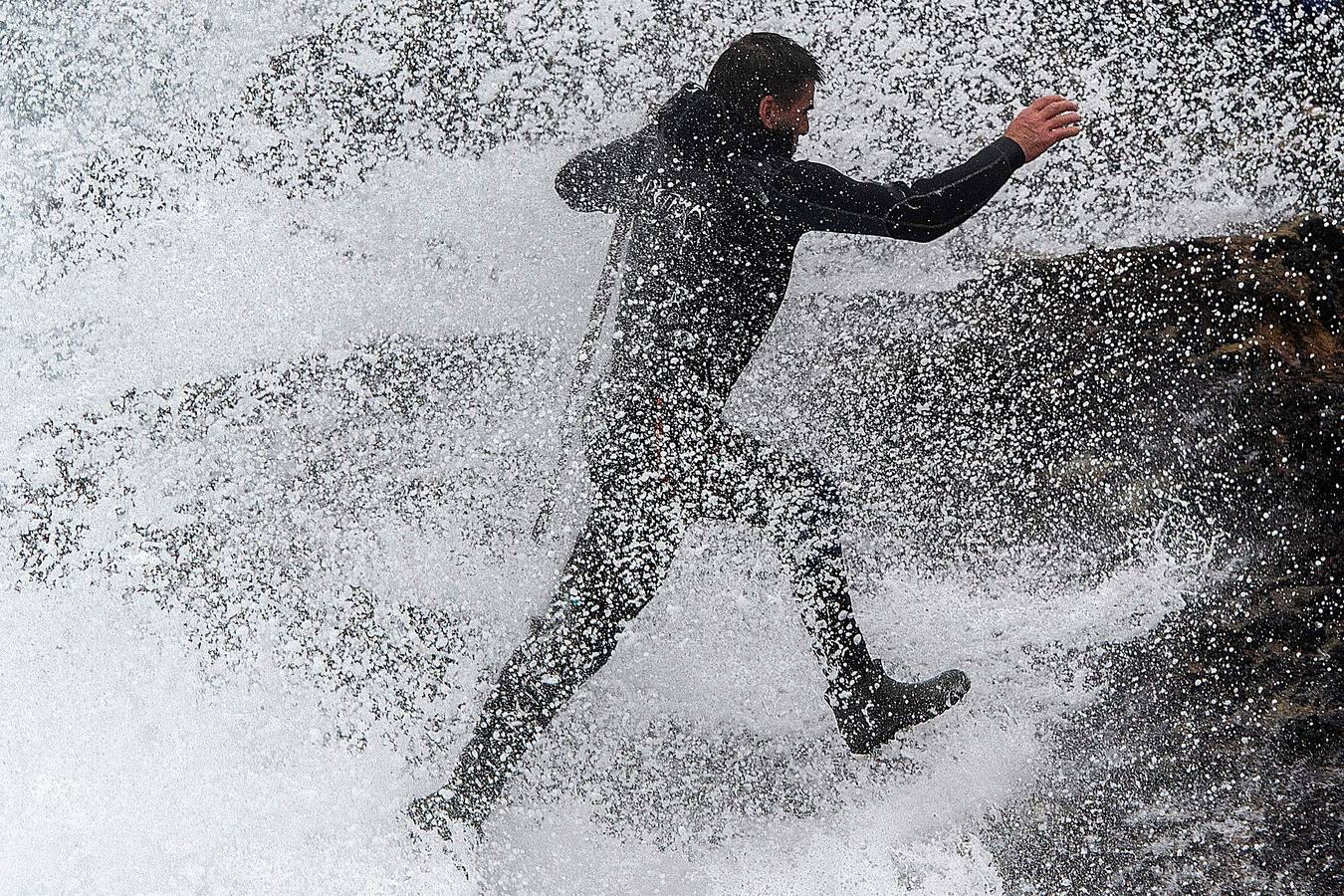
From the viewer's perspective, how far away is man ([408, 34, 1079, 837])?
6.17 feet

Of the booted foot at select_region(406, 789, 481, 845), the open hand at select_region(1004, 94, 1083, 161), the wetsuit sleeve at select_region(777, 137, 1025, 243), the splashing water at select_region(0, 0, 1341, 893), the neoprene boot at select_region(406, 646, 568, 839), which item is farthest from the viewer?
the splashing water at select_region(0, 0, 1341, 893)

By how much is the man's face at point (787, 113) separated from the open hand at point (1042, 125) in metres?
0.45

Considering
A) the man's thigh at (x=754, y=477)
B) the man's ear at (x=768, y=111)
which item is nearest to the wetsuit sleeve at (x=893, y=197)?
the man's ear at (x=768, y=111)

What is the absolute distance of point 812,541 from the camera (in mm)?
2033

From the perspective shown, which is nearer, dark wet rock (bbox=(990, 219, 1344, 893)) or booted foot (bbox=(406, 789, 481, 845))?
booted foot (bbox=(406, 789, 481, 845))

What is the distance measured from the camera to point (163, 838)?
2504 mm

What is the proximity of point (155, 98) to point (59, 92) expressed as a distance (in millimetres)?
312

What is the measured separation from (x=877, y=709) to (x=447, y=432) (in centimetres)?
142

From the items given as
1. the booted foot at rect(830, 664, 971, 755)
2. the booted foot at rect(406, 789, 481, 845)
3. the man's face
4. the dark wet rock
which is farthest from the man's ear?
the booted foot at rect(406, 789, 481, 845)

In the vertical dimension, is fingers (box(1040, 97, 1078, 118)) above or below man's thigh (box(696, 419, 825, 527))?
above

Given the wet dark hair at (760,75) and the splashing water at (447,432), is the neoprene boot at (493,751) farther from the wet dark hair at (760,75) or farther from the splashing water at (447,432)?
the wet dark hair at (760,75)

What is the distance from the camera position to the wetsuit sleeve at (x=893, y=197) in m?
1.85

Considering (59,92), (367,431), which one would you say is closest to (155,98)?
(59,92)

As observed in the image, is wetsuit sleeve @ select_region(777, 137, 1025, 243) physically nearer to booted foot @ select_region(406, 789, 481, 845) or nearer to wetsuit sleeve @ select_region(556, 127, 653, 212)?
wetsuit sleeve @ select_region(556, 127, 653, 212)
